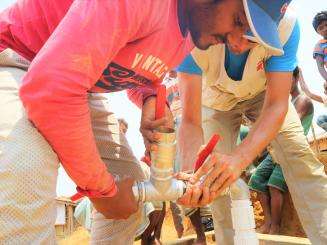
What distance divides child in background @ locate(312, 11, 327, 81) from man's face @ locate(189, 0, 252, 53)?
4.05m

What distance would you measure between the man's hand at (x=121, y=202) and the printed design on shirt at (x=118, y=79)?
1.28 ft

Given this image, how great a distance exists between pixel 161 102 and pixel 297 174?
1.50m

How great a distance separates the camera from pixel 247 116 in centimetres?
313

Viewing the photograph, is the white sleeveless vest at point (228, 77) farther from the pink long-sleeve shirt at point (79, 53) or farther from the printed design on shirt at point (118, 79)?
the pink long-sleeve shirt at point (79, 53)

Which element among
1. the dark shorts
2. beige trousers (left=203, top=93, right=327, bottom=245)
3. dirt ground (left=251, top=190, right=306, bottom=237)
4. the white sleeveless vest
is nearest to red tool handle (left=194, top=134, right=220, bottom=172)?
the white sleeveless vest

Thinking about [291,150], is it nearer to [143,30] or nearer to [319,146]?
[143,30]

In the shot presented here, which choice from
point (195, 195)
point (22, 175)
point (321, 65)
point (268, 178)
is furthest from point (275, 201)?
point (22, 175)

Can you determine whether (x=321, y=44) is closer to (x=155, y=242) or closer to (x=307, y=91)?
(x=307, y=91)

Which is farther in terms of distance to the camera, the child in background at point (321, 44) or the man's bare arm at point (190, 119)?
the child in background at point (321, 44)

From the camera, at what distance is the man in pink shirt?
3.96 feet

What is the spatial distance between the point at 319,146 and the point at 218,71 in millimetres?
4956

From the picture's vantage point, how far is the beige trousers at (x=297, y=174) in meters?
2.78

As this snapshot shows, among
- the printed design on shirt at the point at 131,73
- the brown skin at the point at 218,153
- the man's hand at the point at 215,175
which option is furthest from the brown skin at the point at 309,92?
the printed design on shirt at the point at 131,73

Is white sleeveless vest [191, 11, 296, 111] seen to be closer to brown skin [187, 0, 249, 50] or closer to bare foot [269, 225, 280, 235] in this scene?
brown skin [187, 0, 249, 50]
